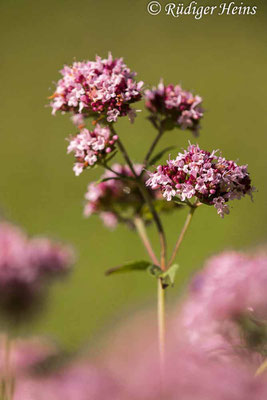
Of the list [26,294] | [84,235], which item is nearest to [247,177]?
[26,294]

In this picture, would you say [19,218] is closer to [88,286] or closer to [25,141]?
[88,286]

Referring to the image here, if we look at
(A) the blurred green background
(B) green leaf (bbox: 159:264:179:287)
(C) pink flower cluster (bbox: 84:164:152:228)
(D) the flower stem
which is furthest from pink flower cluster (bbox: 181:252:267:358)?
(A) the blurred green background

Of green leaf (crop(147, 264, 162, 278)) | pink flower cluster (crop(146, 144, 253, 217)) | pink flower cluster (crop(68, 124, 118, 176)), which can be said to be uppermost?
pink flower cluster (crop(68, 124, 118, 176))

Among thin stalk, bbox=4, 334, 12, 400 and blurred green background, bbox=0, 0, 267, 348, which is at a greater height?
blurred green background, bbox=0, 0, 267, 348

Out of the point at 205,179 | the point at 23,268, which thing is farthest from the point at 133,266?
the point at 23,268

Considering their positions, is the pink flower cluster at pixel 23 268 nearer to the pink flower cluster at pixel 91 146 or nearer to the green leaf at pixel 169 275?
the pink flower cluster at pixel 91 146

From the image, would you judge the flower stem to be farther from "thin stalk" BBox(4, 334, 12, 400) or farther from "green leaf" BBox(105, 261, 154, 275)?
"green leaf" BBox(105, 261, 154, 275)

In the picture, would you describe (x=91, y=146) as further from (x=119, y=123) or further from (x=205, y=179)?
(x=119, y=123)
